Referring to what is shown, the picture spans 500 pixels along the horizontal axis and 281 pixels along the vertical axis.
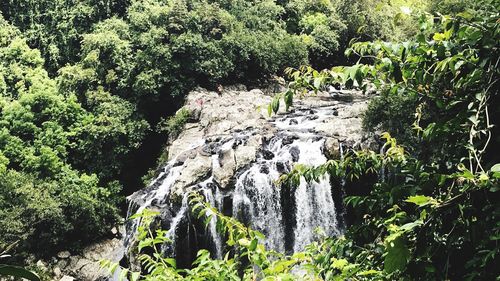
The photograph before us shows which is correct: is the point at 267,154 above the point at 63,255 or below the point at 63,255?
above

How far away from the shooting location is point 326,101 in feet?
56.7

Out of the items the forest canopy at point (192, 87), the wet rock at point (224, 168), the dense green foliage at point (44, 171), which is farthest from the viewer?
the dense green foliage at point (44, 171)

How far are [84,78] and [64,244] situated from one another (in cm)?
697

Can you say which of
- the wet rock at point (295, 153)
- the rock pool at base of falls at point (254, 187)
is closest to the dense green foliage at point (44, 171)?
the rock pool at base of falls at point (254, 187)

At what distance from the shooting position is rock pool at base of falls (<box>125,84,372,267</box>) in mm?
10000

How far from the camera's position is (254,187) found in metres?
10.1

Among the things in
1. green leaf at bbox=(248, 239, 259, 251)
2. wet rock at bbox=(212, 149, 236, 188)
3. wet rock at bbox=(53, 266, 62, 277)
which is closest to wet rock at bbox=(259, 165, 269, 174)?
wet rock at bbox=(212, 149, 236, 188)

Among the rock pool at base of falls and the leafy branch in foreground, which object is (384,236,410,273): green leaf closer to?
the leafy branch in foreground

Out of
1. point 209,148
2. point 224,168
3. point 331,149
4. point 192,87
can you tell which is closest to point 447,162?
point 331,149

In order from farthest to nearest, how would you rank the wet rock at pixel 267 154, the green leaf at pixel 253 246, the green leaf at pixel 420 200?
the wet rock at pixel 267 154 → the green leaf at pixel 253 246 → the green leaf at pixel 420 200

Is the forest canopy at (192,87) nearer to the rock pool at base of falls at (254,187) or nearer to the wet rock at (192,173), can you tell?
the rock pool at base of falls at (254,187)

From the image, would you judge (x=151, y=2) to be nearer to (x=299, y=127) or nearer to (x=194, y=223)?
(x=299, y=127)

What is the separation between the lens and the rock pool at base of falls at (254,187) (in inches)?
394

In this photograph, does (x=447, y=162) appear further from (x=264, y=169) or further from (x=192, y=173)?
(x=192, y=173)
